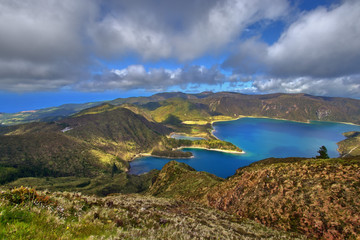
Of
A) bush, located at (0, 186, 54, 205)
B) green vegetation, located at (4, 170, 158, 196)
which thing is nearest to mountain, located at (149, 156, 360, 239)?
bush, located at (0, 186, 54, 205)

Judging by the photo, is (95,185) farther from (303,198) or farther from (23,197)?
(23,197)

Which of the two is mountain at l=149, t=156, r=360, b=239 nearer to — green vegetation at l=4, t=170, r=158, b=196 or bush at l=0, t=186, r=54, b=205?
bush at l=0, t=186, r=54, b=205

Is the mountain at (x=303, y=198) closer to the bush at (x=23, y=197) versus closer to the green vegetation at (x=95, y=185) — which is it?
the bush at (x=23, y=197)

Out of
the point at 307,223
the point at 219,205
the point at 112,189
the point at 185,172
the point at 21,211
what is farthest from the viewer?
the point at 112,189

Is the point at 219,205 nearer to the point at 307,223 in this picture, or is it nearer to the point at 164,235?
the point at 307,223

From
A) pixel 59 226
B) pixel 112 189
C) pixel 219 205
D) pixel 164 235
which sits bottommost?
pixel 112 189

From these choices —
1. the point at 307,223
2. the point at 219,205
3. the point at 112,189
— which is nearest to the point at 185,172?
the point at 219,205

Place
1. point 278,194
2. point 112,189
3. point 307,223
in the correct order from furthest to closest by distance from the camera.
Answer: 1. point 112,189
2. point 278,194
3. point 307,223

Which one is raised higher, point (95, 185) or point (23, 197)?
point (23, 197)

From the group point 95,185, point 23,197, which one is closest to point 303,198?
point 23,197
